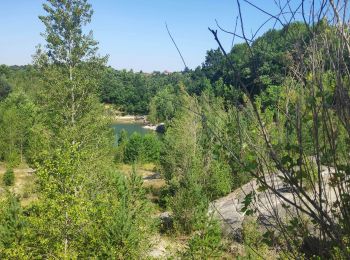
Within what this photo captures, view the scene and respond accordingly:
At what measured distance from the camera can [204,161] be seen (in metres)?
25.0

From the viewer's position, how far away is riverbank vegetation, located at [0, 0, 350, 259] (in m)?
2.37

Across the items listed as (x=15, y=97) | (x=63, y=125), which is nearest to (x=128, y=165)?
(x=15, y=97)

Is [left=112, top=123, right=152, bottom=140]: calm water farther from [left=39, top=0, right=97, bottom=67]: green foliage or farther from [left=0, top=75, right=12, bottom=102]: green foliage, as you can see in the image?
[left=39, top=0, right=97, bottom=67]: green foliage

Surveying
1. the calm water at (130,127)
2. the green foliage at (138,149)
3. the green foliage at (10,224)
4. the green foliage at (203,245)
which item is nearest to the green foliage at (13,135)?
the green foliage at (138,149)

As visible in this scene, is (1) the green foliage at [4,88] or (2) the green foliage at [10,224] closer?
(2) the green foliage at [10,224]

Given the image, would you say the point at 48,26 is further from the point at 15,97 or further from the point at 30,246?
the point at 15,97

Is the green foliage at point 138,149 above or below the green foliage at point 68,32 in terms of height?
below

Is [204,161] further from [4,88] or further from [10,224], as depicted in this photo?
[4,88]

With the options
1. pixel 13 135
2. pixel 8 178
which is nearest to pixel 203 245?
pixel 8 178

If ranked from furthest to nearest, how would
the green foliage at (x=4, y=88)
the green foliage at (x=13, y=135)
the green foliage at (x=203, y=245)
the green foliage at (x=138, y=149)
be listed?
the green foliage at (x=4, y=88), the green foliage at (x=138, y=149), the green foliage at (x=13, y=135), the green foliage at (x=203, y=245)

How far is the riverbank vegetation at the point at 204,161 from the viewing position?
93.4 inches

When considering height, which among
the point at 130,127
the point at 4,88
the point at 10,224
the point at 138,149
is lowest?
the point at 130,127

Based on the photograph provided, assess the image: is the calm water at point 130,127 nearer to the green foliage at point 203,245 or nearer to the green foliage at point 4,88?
the green foliage at point 4,88

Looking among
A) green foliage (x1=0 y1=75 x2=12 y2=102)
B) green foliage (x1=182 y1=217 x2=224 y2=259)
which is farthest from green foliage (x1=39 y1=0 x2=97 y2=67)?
green foliage (x1=0 y1=75 x2=12 y2=102)
